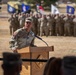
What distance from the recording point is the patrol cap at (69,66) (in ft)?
6.33

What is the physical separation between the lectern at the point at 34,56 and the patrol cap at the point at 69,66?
3490 millimetres

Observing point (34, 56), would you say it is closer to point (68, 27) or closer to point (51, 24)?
point (68, 27)

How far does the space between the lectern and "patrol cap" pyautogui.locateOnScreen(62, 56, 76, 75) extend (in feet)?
11.5

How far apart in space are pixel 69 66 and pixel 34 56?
3.66m

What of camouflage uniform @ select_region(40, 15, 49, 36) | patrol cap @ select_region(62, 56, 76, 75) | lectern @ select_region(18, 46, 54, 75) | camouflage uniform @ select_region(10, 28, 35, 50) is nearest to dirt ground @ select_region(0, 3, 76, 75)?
camouflage uniform @ select_region(40, 15, 49, 36)

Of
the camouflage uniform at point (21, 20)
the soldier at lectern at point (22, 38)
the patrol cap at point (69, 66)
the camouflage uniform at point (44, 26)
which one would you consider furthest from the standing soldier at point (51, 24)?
the patrol cap at point (69, 66)

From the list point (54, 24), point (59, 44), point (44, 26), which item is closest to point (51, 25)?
point (54, 24)

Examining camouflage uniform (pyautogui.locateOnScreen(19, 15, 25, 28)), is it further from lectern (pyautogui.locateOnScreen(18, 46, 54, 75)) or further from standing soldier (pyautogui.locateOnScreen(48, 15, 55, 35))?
lectern (pyautogui.locateOnScreen(18, 46, 54, 75))

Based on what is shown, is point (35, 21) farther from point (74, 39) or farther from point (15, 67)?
point (15, 67)

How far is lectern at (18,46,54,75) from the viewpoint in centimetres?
553

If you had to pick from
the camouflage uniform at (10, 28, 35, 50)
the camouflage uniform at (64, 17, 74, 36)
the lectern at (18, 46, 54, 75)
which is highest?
the camouflage uniform at (10, 28, 35, 50)

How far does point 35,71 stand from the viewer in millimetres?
5859

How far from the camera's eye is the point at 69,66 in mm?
1940

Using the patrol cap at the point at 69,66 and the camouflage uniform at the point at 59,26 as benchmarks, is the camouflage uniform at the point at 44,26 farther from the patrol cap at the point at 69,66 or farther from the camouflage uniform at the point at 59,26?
the patrol cap at the point at 69,66
